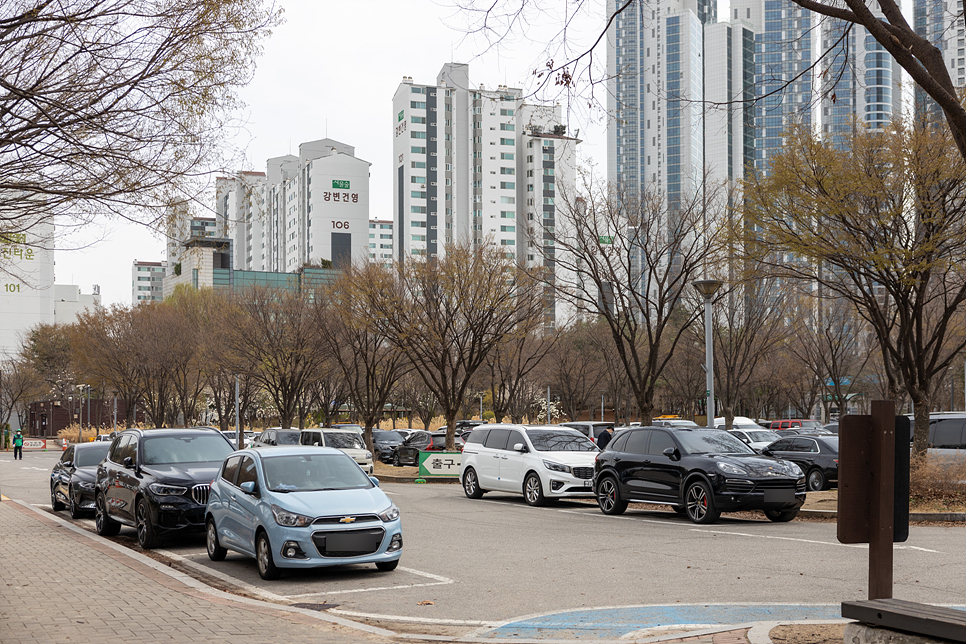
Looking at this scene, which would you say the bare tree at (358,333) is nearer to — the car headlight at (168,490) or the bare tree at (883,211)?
the bare tree at (883,211)

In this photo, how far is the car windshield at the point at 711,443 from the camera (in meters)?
17.2

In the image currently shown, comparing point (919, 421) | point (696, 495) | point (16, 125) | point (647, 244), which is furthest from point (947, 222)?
point (16, 125)

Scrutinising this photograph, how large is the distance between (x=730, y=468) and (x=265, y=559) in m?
8.44

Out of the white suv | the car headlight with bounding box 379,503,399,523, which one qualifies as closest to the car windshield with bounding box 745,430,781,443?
the white suv

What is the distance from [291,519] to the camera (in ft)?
36.7

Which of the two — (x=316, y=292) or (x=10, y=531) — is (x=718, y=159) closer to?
(x=316, y=292)

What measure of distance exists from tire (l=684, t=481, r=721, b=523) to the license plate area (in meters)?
0.89

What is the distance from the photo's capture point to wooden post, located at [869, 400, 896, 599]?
607 cm

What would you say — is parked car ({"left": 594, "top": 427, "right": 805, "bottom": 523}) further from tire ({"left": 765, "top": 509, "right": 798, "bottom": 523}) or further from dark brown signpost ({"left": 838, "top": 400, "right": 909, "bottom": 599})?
dark brown signpost ({"left": 838, "top": 400, "right": 909, "bottom": 599})

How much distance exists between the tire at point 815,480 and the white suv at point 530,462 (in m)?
6.48

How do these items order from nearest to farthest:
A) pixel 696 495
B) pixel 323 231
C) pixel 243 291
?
pixel 696 495
pixel 243 291
pixel 323 231

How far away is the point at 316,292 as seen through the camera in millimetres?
41219

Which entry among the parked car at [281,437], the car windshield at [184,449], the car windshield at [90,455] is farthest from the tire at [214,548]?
the parked car at [281,437]

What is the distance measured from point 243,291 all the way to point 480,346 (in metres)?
16.5
